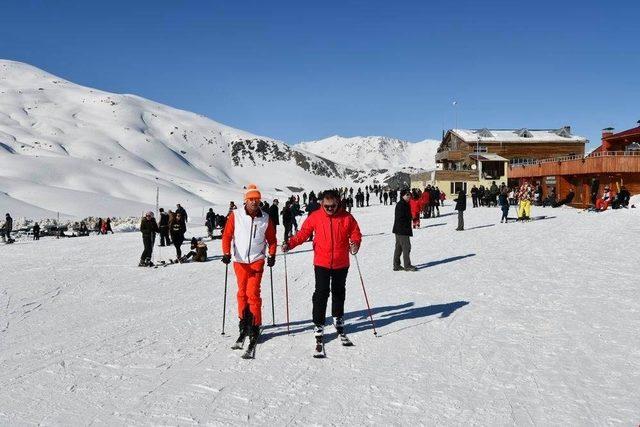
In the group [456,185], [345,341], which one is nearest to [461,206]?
[345,341]

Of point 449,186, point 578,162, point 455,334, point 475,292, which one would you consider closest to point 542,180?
point 578,162

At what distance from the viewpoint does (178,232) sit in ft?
50.1

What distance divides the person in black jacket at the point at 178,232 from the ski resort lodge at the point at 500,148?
40.2 m

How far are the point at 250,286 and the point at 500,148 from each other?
56.4 meters

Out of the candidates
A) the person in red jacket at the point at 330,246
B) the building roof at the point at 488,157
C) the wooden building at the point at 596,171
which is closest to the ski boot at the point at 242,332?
the person in red jacket at the point at 330,246

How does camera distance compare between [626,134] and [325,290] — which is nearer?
[325,290]

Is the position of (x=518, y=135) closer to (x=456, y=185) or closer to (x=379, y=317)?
(x=456, y=185)

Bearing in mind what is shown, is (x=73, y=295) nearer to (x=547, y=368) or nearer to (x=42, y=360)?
(x=42, y=360)

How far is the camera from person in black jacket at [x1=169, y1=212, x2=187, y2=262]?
49.8ft

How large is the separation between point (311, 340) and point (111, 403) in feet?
8.25

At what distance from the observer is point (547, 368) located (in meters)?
5.14

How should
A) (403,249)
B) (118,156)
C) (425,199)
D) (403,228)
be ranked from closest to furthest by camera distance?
(403,228), (403,249), (425,199), (118,156)

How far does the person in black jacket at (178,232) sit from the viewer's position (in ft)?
49.8

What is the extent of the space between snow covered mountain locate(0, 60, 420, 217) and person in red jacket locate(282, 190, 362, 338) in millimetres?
41514
